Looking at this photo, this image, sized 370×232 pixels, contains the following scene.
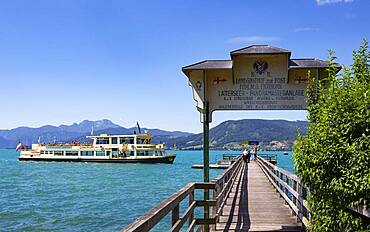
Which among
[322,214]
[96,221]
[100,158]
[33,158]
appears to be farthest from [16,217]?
[33,158]

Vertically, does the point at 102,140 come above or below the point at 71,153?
above

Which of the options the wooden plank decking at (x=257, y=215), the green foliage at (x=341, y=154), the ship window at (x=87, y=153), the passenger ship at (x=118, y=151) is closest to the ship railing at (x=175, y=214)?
the wooden plank decking at (x=257, y=215)

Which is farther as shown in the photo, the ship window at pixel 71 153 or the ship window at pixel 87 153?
the ship window at pixel 71 153

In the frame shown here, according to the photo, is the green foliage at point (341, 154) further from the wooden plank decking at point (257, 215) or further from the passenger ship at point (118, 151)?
the passenger ship at point (118, 151)

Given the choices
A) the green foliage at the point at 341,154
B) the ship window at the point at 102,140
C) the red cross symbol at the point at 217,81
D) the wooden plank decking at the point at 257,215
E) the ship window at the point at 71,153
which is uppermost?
the ship window at the point at 102,140

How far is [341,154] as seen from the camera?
3568 millimetres

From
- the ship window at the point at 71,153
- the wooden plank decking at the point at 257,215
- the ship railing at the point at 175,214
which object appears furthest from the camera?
the ship window at the point at 71,153

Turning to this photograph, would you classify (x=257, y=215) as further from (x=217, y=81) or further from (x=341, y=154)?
(x=341, y=154)

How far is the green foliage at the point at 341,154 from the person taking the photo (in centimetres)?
344

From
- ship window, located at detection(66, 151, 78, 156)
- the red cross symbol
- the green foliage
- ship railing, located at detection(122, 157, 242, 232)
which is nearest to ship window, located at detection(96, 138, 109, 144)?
ship window, located at detection(66, 151, 78, 156)

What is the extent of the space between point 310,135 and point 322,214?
0.72m

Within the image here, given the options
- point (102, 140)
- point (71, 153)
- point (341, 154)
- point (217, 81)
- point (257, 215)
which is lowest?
point (257, 215)

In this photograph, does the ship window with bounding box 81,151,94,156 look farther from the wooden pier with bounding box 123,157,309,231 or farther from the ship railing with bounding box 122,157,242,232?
the ship railing with bounding box 122,157,242,232

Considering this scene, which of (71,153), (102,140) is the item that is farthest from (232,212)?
(71,153)
